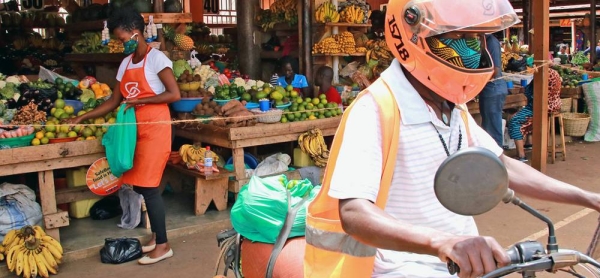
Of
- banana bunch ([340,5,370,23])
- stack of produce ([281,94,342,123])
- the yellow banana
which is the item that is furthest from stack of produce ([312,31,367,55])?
the yellow banana

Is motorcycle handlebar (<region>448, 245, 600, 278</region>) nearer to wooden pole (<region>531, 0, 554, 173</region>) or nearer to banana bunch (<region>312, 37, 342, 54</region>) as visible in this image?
wooden pole (<region>531, 0, 554, 173</region>)

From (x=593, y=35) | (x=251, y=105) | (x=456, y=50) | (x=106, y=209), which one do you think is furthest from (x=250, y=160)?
(x=593, y=35)

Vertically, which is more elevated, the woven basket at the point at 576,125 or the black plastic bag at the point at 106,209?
the woven basket at the point at 576,125

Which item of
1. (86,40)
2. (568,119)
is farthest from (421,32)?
(568,119)

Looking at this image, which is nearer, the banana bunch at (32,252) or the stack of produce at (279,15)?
the banana bunch at (32,252)

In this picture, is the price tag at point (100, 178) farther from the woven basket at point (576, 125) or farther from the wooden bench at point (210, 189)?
the woven basket at point (576, 125)

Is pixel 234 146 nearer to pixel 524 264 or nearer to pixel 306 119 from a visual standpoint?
pixel 306 119

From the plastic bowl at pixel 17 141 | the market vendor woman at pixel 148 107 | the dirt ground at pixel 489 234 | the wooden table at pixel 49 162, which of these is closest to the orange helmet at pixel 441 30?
the dirt ground at pixel 489 234

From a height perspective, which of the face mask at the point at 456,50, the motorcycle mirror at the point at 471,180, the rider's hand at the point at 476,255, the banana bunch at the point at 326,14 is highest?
the banana bunch at the point at 326,14

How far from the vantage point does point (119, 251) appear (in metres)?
5.08

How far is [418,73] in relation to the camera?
188 centimetres

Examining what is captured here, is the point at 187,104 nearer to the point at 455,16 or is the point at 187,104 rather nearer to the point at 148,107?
the point at 148,107

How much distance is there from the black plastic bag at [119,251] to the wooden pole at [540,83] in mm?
5109

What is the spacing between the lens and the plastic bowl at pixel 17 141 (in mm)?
5176
